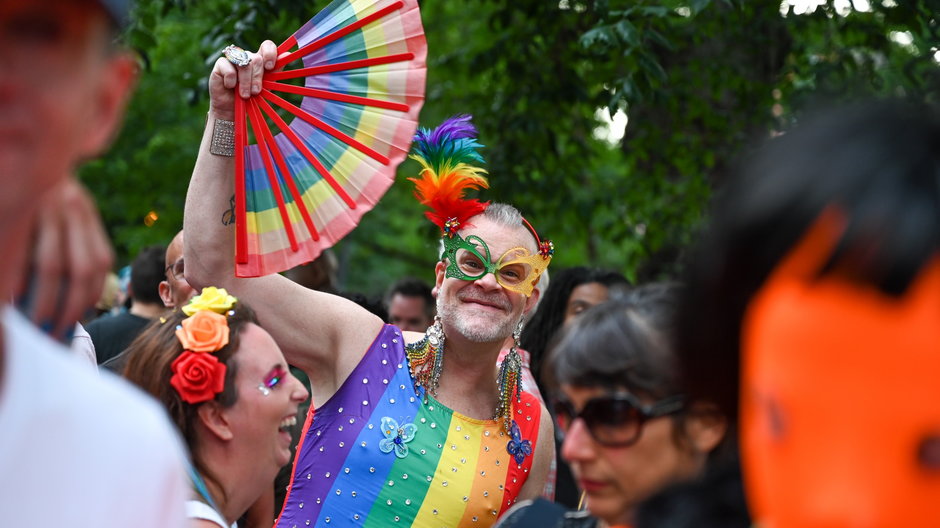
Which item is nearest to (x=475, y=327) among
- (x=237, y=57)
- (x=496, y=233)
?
(x=496, y=233)

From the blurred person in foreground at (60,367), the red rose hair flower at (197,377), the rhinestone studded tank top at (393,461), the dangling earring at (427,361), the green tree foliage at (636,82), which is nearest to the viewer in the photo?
the blurred person in foreground at (60,367)

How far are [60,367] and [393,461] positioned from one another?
7.07ft

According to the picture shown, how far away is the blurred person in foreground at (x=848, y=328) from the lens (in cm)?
112

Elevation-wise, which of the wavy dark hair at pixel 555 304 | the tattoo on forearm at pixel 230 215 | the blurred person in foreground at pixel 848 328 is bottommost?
the wavy dark hair at pixel 555 304

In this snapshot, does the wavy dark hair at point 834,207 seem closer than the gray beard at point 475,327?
Yes

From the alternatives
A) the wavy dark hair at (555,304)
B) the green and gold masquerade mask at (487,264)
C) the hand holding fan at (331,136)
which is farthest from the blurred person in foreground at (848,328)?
the wavy dark hair at (555,304)

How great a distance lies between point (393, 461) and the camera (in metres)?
3.23

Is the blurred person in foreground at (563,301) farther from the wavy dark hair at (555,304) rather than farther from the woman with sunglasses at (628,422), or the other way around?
the woman with sunglasses at (628,422)

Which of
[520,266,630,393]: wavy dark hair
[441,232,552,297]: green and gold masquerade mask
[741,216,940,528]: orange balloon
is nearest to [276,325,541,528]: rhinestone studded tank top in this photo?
[441,232,552,297]: green and gold masquerade mask

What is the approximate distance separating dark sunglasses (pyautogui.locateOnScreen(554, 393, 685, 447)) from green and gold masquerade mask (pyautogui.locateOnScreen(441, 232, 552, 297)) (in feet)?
5.56

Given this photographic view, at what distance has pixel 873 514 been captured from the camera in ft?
3.60

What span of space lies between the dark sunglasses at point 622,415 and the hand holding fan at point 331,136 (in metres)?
1.24

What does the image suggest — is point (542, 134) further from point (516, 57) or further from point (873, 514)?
point (873, 514)

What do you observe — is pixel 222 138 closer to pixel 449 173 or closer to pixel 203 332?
pixel 203 332
